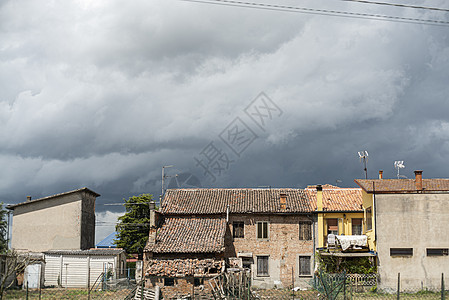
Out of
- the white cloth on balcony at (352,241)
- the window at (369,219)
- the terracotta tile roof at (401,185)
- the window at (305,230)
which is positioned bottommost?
the white cloth on balcony at (352,241)

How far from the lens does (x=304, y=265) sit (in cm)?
3934

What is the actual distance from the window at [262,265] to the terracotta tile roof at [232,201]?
3847 mm

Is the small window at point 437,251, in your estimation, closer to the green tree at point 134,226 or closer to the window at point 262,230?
the window at point 262,230

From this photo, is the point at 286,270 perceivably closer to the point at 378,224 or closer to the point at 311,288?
the point at 311,288

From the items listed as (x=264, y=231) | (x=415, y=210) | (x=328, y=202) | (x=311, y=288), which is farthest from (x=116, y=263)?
(x=415, y=210)

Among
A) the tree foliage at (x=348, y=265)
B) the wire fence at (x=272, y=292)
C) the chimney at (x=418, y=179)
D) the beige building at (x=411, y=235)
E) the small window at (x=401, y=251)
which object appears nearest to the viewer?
the wire fence at (x=272, y=292)

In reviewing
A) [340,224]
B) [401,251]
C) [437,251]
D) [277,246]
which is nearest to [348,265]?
[401,251]

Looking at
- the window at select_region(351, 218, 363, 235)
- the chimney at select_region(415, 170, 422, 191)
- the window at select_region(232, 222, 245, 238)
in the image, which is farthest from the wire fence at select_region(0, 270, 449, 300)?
the chimney at select_region(415, 170, 422, 191)

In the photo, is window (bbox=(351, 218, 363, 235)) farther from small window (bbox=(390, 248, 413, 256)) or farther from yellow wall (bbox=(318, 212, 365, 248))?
small window (bbox=(390, 248, 413, 256))

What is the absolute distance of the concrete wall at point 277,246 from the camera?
39031 millimetres

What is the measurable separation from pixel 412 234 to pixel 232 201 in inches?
584

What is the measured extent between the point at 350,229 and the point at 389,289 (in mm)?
6760

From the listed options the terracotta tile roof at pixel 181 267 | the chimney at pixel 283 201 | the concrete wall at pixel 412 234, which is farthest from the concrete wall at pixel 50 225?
the concrete wall at pixel 412 234

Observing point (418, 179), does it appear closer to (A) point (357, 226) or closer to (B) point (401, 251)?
(B) point (401, 251)
